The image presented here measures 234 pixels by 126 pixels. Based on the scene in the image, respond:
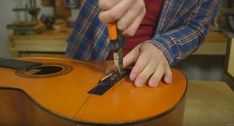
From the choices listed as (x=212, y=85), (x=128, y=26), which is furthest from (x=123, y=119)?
(x=212, y=85)

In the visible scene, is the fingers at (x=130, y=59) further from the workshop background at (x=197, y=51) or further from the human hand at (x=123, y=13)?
the workshop background at (x=197, y=51)

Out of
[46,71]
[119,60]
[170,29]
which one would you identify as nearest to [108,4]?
[119,60]

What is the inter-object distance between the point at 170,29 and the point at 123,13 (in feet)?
1.21

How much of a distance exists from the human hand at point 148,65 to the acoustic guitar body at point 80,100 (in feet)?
0.05

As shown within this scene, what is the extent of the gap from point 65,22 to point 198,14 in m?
1.23

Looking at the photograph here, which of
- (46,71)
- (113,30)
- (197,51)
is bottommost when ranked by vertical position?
(197,51)

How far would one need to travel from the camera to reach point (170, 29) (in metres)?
0.86

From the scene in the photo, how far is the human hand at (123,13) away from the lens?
0.51m

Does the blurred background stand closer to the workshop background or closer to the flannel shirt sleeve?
the workshop background

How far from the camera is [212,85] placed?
1020 mm

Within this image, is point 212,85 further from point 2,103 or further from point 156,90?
point 2,103

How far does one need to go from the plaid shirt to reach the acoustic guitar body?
12 cm

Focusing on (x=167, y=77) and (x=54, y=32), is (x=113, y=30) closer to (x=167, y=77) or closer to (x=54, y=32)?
(x=167, y=77)

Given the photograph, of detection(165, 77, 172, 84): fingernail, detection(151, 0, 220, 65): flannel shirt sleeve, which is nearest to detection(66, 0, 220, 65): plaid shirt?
detection(151, 0, 220, 65): flannel shirt sleeve
